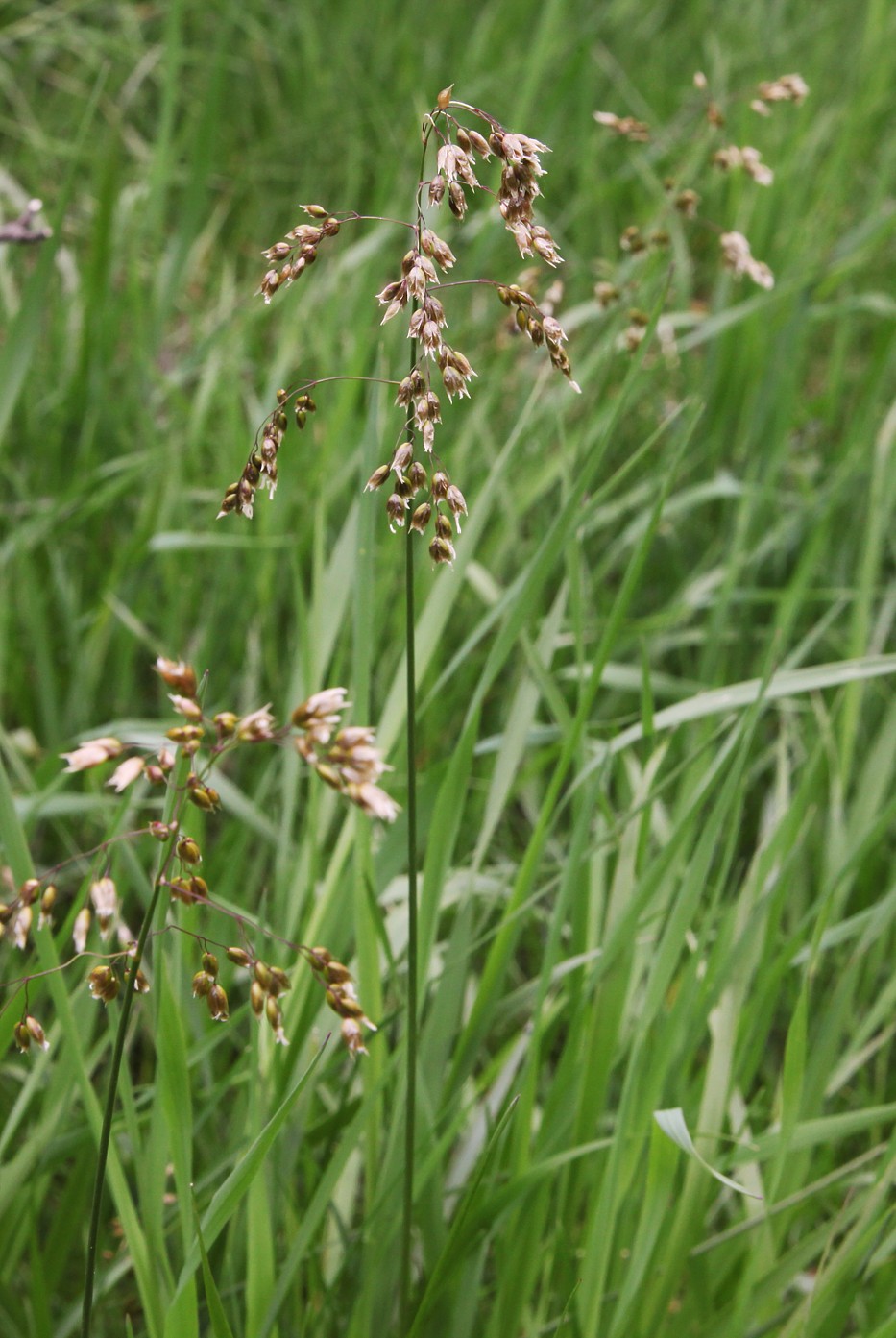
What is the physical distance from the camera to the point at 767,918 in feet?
5.13

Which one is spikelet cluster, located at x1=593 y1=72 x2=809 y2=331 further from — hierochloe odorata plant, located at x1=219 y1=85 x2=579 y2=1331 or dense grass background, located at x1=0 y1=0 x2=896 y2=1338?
hierochloe odorata plant, located at x1=219 y1=85 x2=579 y2=1331

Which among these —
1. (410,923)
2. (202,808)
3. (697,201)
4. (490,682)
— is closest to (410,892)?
(410,923)

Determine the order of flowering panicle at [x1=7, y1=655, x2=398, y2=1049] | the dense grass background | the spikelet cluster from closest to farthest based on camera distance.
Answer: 1. flowering panicle at [x1=7, y1=655, x2=398, y2=1049]
2. the dense grass background
3. the spikelet cluster

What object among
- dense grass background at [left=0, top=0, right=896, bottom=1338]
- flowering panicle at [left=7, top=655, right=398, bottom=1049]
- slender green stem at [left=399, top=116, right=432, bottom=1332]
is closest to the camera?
flowering panicle at [left=7, top=655, right=398, bottom=1049]

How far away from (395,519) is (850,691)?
128cm

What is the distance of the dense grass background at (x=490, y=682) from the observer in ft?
4.45

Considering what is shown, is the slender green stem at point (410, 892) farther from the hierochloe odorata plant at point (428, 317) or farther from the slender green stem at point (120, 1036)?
the slender green stem at point (120, 1036)

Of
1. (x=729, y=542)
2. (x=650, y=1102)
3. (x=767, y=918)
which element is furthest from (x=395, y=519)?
(x=729, y=542)

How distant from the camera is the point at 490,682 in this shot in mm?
1350

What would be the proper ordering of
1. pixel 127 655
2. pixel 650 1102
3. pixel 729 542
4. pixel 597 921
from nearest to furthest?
pixel 650 1102, pixel 597 921, pixel 127 655, pixel 729 542

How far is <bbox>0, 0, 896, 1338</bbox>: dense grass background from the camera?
1357 millimetres

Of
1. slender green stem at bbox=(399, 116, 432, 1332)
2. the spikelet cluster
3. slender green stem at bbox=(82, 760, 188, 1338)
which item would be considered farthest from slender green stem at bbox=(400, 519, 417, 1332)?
the spikelet cluster

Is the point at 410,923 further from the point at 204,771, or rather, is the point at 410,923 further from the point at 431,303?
the point at 431,303

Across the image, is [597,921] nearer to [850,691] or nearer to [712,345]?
[850,691]
